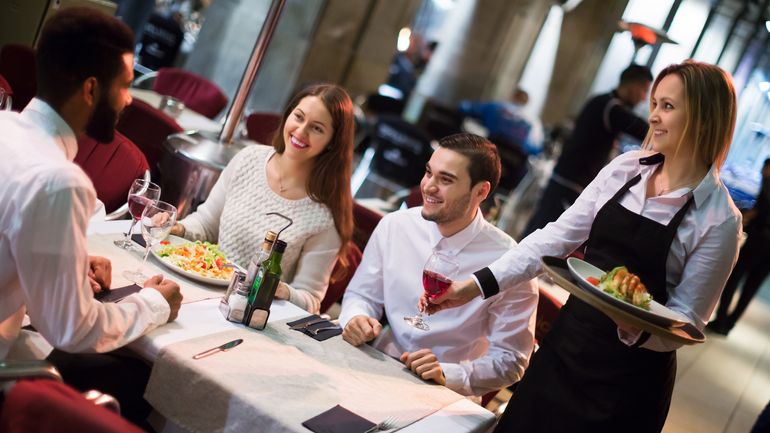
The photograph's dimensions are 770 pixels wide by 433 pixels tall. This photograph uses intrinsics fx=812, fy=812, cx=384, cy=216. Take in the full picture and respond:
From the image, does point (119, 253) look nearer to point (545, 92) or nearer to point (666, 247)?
point (666, 247)

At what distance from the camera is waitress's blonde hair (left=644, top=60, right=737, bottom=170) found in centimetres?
216

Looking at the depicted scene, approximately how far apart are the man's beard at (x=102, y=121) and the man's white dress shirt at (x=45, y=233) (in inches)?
2.1

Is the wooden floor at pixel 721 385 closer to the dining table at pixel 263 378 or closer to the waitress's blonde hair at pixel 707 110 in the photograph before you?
the dining table at pixel 263 378

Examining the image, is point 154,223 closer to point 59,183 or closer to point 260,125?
point 59,183

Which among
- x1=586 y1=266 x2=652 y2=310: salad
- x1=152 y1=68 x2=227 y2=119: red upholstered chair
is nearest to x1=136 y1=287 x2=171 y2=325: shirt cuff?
x1=586 y1=266 x2=652 y2=310: salad

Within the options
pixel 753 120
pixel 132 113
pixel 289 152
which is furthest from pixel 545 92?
pixel 289 152

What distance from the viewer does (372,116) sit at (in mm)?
10578

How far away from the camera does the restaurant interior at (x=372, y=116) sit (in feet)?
6.61

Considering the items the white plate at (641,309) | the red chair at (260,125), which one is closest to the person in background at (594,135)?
the red chair at (260,125)

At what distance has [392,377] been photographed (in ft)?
7.38

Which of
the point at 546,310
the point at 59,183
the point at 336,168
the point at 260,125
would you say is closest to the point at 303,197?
the point at 336,168

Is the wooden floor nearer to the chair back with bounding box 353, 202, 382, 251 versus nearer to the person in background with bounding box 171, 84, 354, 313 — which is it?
the chair back with bounding box 353, 202, 382, 251

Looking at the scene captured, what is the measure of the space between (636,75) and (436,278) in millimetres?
3902

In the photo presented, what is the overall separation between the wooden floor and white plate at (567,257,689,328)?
2.03 meters
